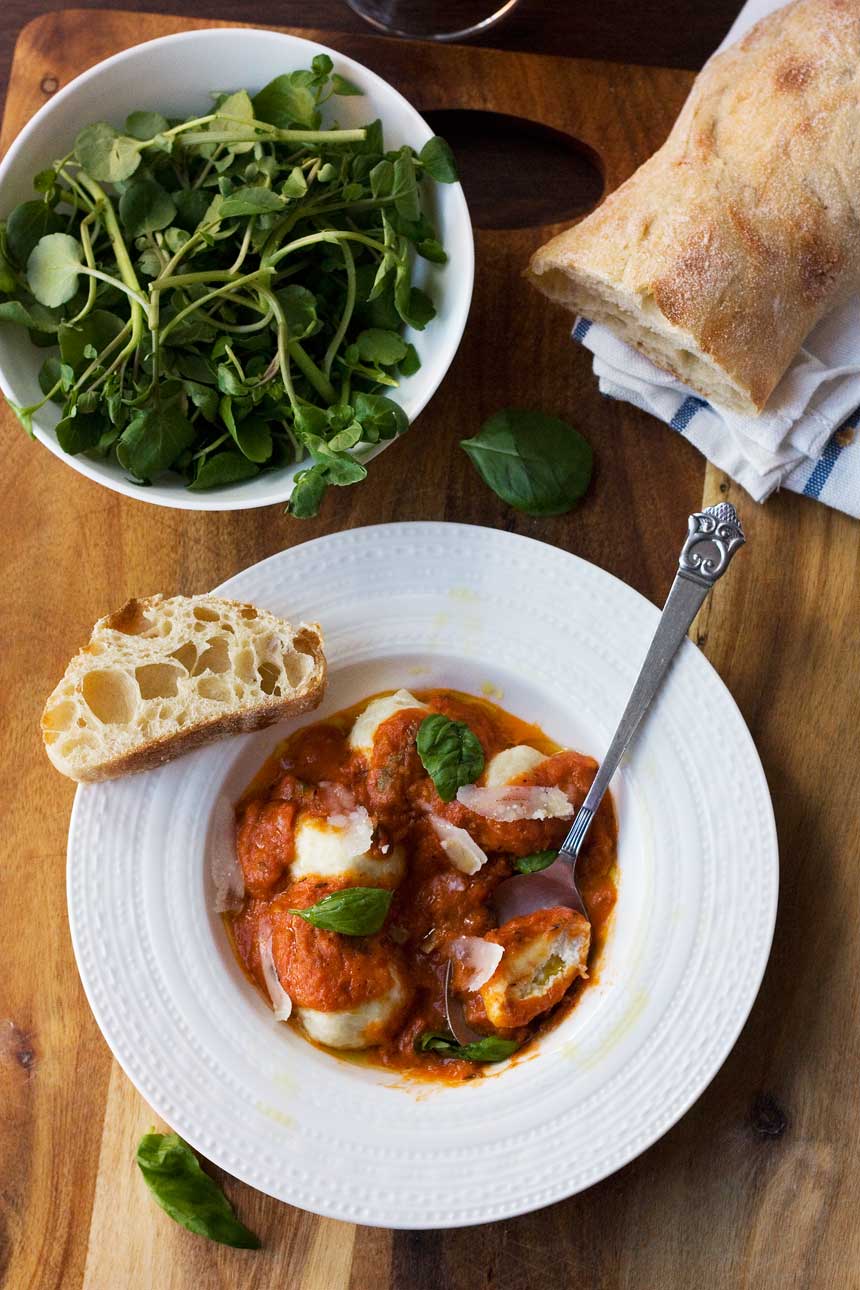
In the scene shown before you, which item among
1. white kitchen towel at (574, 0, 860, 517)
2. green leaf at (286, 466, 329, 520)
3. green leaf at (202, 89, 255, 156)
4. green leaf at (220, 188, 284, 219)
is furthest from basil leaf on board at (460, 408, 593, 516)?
green leaf at (202, 89, 255, 156)

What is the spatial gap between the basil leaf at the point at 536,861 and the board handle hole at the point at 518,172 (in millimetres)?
1432

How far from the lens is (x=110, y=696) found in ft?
7.63

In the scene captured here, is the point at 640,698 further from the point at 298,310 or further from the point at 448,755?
the point at 298,310

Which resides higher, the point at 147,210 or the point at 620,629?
the point at 147,210

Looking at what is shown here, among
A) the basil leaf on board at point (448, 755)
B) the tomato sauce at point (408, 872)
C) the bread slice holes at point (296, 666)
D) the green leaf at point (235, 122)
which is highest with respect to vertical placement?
the green leaf at point (235, 122)

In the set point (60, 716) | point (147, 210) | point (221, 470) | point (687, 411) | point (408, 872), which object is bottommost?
point (408, 872)

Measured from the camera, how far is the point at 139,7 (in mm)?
2693

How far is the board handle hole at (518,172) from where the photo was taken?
2.67 meters

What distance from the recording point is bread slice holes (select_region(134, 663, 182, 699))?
233 centimetres

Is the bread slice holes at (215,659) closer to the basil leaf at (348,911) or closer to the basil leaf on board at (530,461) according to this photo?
the basil leaf at (348,911)

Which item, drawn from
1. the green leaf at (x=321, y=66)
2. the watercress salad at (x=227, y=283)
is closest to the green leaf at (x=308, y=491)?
the watercress salad at (x=227, y=283)

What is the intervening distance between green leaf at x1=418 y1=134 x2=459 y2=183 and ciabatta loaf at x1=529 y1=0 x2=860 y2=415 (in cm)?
30

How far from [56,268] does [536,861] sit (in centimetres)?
153

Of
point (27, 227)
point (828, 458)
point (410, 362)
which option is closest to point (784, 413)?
point (828, 458)
